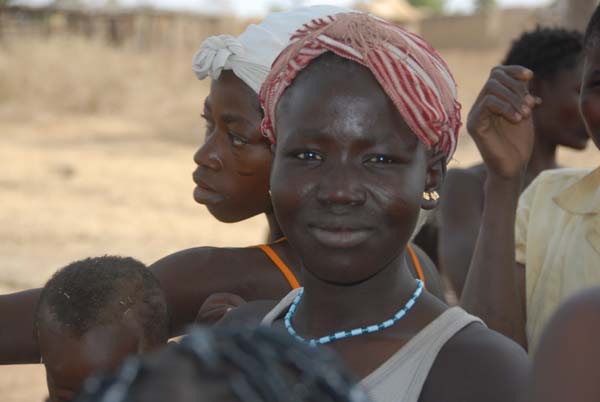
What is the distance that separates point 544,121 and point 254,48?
207cm

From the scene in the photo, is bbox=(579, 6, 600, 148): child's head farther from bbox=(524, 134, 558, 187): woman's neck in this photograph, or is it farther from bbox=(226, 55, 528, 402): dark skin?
bbox=(524, 134, 558, 187): woman's neck

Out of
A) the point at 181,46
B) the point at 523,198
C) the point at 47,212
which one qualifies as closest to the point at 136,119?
the point at 181,46

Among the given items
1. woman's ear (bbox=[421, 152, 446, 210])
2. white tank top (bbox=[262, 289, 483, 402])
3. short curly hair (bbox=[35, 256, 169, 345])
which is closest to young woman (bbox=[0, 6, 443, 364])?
short curly hair (bbox=[35, 256, 169, 345])

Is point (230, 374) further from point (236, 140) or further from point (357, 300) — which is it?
point (236, 140)

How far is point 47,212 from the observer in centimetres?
1139

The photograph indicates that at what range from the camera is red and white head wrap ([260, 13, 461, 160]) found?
1.72 metres

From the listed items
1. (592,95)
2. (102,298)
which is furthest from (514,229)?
(102,298)

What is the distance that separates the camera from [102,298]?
1.89 meters

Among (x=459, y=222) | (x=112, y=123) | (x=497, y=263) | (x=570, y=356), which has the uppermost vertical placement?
(x=570, y=356)

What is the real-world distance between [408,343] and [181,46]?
25182 millimetres

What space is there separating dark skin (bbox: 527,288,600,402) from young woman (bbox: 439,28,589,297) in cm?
296

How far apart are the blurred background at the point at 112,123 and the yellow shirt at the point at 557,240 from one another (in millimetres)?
296

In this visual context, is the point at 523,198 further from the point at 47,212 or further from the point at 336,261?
the point at 47,212

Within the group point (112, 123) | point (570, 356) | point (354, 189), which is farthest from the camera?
point (112, 123)
